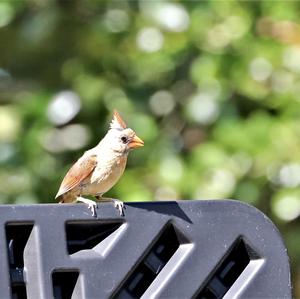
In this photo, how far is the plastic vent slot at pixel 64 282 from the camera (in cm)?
163

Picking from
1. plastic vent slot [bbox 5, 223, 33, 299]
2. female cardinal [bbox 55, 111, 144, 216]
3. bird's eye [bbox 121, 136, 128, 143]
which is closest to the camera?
plastic vent slot [bbox 5, 223, 33, 299]

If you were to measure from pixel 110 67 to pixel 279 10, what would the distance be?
898 mm

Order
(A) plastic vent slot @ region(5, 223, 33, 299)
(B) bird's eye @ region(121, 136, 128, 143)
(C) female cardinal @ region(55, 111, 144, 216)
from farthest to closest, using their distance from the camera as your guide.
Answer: (B) bird's eye @ region(121, 136, 128, 143) → (C) female cardinal @ region(55, 111, 144, 216) → (A) plastic vent slot @ region(5, 223, 33, 299)

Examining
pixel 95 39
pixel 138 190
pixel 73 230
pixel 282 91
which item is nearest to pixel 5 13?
pixel 95 39

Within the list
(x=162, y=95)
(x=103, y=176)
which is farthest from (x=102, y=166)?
(x=162, y=95)

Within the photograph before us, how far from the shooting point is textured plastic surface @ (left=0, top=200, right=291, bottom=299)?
162 cm

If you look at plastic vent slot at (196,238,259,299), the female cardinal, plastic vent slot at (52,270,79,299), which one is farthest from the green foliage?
plastic vent slot at (52,270,79,299)

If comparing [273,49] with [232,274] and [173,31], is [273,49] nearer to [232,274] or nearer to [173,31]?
→ [173,31]

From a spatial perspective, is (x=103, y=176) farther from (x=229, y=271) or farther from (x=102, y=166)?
(x=229, y=271)

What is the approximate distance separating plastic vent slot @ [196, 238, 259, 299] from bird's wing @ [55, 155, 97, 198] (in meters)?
1.43

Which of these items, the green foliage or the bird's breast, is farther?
the green foliage

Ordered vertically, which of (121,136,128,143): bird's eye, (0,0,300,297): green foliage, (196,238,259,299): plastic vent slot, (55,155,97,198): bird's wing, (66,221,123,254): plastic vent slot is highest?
(0,0,300,297): green foliage

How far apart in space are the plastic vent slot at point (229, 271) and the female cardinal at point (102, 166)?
151 centimetres

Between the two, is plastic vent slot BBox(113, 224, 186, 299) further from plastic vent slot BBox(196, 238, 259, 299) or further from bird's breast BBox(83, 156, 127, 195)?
bird's breast BBox(83, 156, 127, 195)
